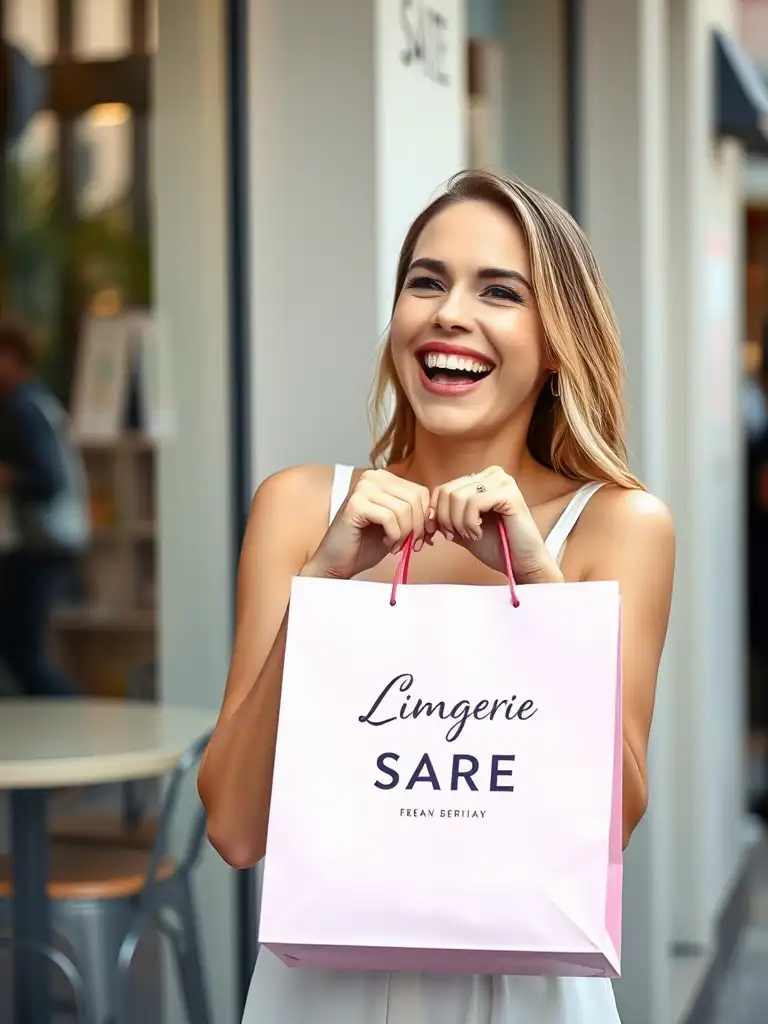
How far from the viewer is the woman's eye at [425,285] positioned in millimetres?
1625

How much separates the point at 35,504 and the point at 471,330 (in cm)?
387

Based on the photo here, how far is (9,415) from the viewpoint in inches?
207

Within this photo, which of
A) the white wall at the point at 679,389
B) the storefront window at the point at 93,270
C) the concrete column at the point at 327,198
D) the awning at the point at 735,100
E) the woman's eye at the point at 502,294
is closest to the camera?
the woman's eye at the point at 502,294

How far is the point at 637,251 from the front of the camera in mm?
3879

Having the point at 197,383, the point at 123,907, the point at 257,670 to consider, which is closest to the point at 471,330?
the point at 257,670

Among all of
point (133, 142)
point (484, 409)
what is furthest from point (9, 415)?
point (484, 409)

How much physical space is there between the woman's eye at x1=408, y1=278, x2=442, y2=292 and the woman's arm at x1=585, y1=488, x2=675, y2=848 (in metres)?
0.28

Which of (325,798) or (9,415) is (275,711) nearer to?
(325,798)

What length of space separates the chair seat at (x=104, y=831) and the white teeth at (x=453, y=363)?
152cm

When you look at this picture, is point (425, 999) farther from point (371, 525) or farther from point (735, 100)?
point (735, 100)

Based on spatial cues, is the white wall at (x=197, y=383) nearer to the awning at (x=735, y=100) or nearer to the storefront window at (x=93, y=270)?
the storefront window at (x=93, y=270)

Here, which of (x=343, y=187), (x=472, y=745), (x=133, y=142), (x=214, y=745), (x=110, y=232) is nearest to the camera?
(x=472, y=745)

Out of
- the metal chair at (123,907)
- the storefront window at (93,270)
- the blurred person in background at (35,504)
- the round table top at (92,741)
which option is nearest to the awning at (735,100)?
the storefront window at (93,270)

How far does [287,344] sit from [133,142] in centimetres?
133
